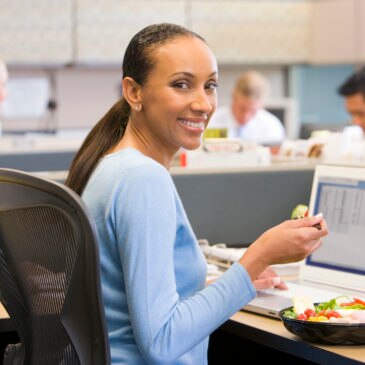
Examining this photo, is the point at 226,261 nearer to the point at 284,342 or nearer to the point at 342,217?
the point at 342,217

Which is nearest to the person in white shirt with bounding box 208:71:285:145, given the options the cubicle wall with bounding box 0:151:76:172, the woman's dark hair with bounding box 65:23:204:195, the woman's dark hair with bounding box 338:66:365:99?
the woman's dark hair with bounding box 338:66:365:99

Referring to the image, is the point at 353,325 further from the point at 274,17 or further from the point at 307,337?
the point at 274,17

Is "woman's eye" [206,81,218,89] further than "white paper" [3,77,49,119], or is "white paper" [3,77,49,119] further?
"white paper" [3,77,49,119]

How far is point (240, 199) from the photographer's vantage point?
2.46 meters

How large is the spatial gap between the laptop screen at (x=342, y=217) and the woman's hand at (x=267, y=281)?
0.18 m

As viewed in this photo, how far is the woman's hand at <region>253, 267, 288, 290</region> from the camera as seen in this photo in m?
1.89

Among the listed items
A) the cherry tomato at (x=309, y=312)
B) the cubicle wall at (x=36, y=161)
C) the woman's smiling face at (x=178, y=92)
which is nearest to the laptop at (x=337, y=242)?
the cherry tomato at (x=309, y=312)

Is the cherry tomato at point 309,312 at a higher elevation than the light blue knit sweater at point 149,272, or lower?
lower

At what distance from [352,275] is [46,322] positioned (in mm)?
844

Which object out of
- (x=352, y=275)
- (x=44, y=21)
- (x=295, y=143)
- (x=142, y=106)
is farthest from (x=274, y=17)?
(x=142, y=106)

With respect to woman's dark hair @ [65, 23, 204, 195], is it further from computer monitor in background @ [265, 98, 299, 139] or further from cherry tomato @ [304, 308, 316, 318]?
computer monitor in background @ [265, 98, 299, 139]

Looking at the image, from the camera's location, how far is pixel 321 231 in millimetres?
1521

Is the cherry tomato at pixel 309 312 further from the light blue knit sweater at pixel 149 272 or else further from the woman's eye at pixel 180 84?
the woman's eye at pixel 180 84

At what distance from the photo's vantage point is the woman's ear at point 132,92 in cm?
152
